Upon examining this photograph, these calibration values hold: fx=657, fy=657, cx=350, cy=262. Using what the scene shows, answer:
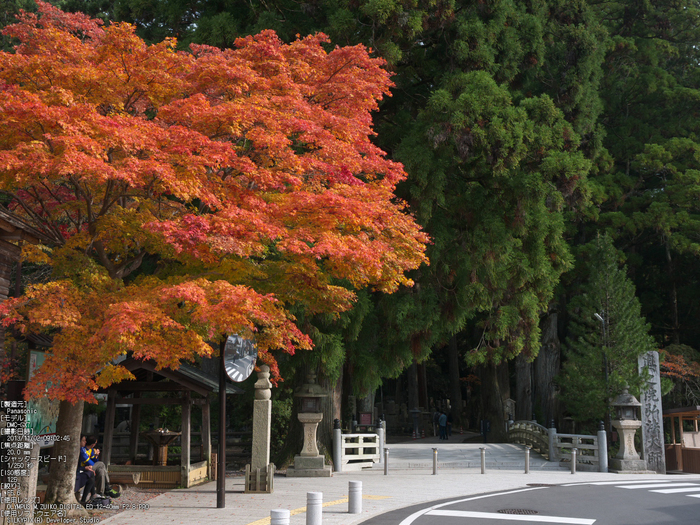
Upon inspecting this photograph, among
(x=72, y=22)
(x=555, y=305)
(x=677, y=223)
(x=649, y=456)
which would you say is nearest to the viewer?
(x=72, y=22)

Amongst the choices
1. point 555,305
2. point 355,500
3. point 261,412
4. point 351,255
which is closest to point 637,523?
point 355,500

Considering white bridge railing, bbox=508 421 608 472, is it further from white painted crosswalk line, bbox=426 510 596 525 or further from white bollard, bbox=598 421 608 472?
white painted crosswalk line, bbox=426 510 596 525

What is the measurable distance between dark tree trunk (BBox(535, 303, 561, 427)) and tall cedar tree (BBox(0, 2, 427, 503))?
2066 cm

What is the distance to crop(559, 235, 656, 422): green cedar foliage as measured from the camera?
23.7 m

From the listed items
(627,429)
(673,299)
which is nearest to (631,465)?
(627,429)

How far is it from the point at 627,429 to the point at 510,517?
12.1 metres

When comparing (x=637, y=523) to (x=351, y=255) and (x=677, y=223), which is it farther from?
(x=677, y=223)

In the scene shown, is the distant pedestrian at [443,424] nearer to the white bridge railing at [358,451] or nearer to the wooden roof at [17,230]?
the white bridge railing at [358,451]

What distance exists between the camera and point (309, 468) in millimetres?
18172

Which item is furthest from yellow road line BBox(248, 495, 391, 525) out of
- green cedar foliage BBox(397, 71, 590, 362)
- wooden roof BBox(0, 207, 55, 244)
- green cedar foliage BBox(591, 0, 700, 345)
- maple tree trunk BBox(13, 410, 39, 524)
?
green cedar foliage BBox(591, 0, 700, 345)

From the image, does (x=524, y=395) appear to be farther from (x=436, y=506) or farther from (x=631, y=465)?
(x=436, y=506)

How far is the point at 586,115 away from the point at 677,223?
885 cm

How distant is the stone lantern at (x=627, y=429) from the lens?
21.2 metres

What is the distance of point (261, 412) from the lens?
1502 cm
